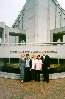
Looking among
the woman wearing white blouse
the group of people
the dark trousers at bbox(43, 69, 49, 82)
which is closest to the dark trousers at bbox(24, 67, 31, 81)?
the group of people

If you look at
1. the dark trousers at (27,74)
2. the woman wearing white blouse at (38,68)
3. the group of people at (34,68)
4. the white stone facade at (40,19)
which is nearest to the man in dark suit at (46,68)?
the group of people at (34,68)

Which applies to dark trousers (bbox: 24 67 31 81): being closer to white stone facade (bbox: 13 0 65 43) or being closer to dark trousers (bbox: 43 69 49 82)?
dark trousers (bbox: 43 69 49 82)

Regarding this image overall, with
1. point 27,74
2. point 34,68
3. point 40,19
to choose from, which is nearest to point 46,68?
point 34,68

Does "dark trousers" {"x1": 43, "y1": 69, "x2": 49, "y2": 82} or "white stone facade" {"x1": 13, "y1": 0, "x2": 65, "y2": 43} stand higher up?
"white stone facade" {"x1": 13, "y1": 0, "x2": 65, "y2": 43}

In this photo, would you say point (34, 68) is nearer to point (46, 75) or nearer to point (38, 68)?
point (38, 68)

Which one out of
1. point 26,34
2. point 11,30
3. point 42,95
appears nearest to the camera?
point 42,95

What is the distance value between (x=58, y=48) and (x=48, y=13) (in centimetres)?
1944

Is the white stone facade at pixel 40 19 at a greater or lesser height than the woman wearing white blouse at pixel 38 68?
greater

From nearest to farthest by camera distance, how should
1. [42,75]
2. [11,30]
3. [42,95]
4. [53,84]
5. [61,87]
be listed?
1. [42,95]
2. [61,87]
3. [53,84]
4. [42,75]
5. [11,30]

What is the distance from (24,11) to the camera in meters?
42.3

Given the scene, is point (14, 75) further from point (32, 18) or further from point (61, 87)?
point (32, 18)

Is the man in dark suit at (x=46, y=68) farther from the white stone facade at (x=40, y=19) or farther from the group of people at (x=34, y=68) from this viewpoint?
the white stone facade at (x=40, y=19)

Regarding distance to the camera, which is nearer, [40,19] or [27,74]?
[27,74]

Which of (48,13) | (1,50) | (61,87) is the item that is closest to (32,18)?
(48,13)
